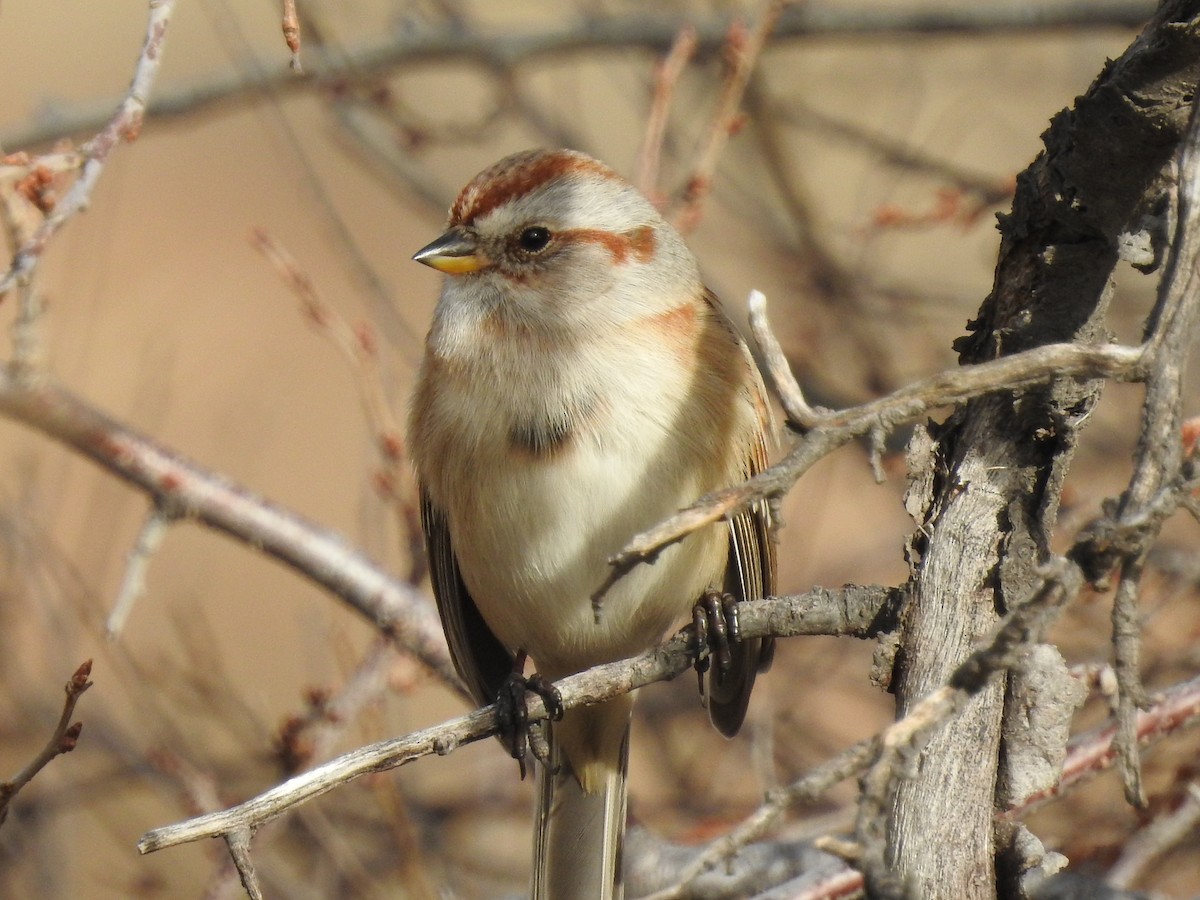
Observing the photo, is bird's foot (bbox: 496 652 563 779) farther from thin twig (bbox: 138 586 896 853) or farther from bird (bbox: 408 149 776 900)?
thin twig (bbox: 138 586 896 853)

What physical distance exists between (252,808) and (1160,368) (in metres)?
1.34

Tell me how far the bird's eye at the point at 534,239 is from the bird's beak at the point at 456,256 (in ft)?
0.31

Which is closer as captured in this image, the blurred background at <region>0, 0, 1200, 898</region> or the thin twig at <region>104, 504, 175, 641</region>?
the thin twig at <region>104, 504, 175, 641</region>

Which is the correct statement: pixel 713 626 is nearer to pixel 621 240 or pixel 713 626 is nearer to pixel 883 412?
pixel 621 240

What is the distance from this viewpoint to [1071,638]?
4.48m

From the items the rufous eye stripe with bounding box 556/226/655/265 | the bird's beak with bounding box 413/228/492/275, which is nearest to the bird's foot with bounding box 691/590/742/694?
the rufous eye stripe with bounding box 556/226/655/265

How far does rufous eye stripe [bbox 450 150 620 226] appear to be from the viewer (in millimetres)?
3471

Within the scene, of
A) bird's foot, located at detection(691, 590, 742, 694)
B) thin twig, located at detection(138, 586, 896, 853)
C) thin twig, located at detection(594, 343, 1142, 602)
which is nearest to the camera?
thin twig, located at detection(594, 343, 1142, 602)

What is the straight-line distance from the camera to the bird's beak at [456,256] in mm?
3408

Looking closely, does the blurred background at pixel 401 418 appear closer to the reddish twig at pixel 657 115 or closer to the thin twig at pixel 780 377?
the reddish twig at pixel 657 115

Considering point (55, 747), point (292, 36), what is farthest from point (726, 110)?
point (55, 747)

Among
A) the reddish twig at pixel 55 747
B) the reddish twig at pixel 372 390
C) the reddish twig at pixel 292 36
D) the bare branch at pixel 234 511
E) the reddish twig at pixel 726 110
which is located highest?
the reddish twig at pixel 726 110

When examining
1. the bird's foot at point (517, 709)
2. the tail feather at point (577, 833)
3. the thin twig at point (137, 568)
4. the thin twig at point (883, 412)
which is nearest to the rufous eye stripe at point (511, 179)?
the thin twig at point (137, 568)

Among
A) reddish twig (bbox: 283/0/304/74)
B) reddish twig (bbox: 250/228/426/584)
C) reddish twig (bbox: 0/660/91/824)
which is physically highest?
reddish twig (bbox: 250/228/426/584)
